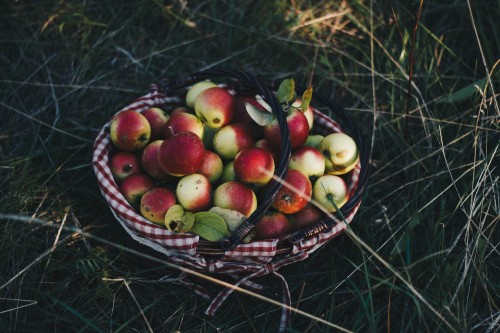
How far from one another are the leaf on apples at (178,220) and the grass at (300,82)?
298 millimetres

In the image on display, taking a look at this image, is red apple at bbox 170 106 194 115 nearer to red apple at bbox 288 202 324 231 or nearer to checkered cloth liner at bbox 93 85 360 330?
checkered cloth liner at bbox 93 85 360 330

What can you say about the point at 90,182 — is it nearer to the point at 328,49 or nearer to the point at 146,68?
the point at 146,68

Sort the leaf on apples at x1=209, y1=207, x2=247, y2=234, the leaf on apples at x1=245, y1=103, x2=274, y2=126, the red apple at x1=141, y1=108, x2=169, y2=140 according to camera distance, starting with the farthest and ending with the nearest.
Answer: the red apple at x1=141, y1=108, x2=169, y2=140 → the leaf on apples at x1=245, y1=103, x2=274, y2=126 → the leaf on apples at x1=209, y1=207, x2=247, y2=234

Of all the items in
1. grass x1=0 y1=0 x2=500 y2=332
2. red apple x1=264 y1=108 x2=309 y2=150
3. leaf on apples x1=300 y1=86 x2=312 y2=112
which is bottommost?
grass x1=0 y1=0 x2=500 y2=332

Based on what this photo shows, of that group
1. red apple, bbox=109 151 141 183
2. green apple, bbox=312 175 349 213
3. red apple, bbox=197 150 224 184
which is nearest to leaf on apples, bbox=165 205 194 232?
red apple, bbox=197 150 224 184

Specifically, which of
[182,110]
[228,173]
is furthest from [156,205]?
[182,110]

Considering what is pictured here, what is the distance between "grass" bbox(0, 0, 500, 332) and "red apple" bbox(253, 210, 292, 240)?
31cm

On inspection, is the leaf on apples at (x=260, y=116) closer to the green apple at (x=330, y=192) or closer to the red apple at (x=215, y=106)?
the red apple at (x=215, y=106)

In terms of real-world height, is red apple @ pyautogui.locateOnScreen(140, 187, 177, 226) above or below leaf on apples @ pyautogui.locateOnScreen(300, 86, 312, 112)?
below

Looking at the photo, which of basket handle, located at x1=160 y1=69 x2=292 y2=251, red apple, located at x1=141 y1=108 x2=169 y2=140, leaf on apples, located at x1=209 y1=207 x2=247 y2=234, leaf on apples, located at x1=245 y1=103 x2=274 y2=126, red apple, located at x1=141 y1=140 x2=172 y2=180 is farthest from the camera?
red apple, located at x1=141 y1=108 x2=169 y2=140

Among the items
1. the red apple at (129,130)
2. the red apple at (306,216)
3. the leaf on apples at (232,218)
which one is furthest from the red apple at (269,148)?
the red apple at (129,130)

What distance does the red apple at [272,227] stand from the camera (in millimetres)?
2062

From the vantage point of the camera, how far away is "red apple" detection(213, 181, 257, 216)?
2.04 m

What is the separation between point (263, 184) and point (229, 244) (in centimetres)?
38
